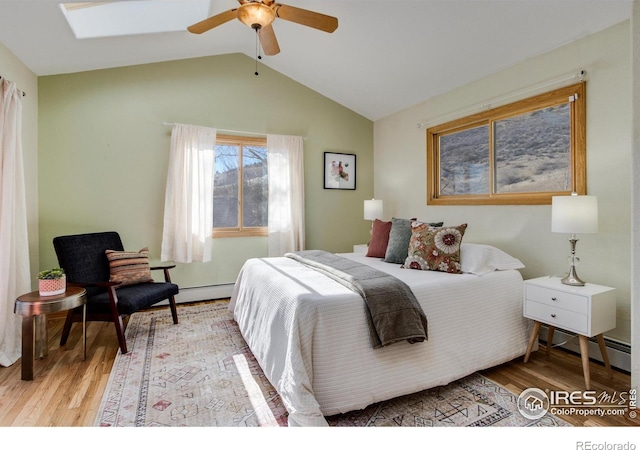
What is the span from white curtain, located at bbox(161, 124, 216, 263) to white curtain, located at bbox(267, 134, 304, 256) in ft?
2.47

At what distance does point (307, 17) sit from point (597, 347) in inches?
123

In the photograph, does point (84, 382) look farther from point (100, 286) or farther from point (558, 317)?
point (558, 317)

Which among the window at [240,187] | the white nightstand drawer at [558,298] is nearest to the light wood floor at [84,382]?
the white nightstand drawer at [558,298]

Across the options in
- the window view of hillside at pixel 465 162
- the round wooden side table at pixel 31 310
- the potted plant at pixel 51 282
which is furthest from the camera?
the window view of hillside at pixel 465 162

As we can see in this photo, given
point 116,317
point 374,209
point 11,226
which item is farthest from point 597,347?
point 11,226

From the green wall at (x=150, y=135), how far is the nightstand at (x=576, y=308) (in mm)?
2757

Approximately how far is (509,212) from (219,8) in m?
3.29

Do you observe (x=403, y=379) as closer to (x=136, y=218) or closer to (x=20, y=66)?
(x=136, y=218)

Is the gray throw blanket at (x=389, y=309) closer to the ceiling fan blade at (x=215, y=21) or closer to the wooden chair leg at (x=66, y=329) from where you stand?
the ceiling fan blade at (x=215, y=21)

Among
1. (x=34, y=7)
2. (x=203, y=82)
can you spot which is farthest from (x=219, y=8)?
(x=34, y=7)

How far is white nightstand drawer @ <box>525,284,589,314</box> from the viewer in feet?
6.70

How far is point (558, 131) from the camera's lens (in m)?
2.69

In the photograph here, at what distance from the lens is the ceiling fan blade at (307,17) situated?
2.04 meters

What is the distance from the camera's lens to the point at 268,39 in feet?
7.59
